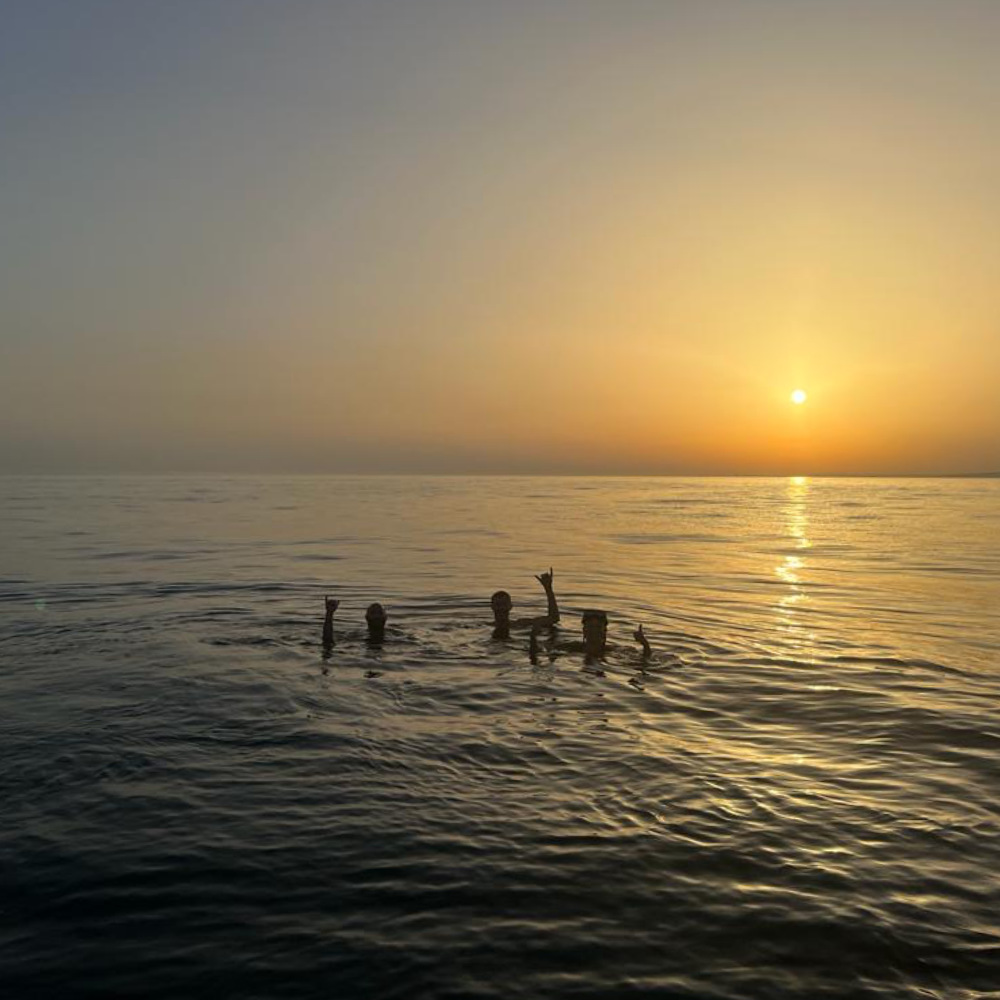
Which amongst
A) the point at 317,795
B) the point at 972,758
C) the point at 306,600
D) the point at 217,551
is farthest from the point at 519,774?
the point at 217,551

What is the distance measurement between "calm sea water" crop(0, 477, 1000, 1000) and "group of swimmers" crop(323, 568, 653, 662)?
47 centimetres

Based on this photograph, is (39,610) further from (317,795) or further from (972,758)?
(972,758)

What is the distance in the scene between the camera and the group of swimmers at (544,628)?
1981cm

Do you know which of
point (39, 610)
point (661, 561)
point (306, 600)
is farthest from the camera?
point (661, 561)

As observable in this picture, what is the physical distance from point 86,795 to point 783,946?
27.7ft

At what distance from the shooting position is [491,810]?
406 inches

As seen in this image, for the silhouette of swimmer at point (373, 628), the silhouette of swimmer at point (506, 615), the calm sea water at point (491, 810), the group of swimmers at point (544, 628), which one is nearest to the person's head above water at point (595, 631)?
the group of swimmers at point (544, 628)

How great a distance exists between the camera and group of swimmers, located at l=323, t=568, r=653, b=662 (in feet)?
65.0

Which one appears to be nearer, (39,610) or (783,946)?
(783,946)

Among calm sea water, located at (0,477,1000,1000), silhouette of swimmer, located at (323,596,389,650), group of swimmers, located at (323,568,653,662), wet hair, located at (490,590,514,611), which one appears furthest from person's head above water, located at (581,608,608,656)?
silhouette of swimmer, located at (323,596,389,650)

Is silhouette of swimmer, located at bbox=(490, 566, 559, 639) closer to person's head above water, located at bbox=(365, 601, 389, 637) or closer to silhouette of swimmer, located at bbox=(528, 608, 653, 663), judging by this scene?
silhouette of swimmer, located at bbox=(528, 608, 653, 663)

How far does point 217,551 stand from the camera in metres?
46.2

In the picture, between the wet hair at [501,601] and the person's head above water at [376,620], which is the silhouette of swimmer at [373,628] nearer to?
the person's head above water at [376,620]

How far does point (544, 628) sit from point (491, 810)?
482 inches
